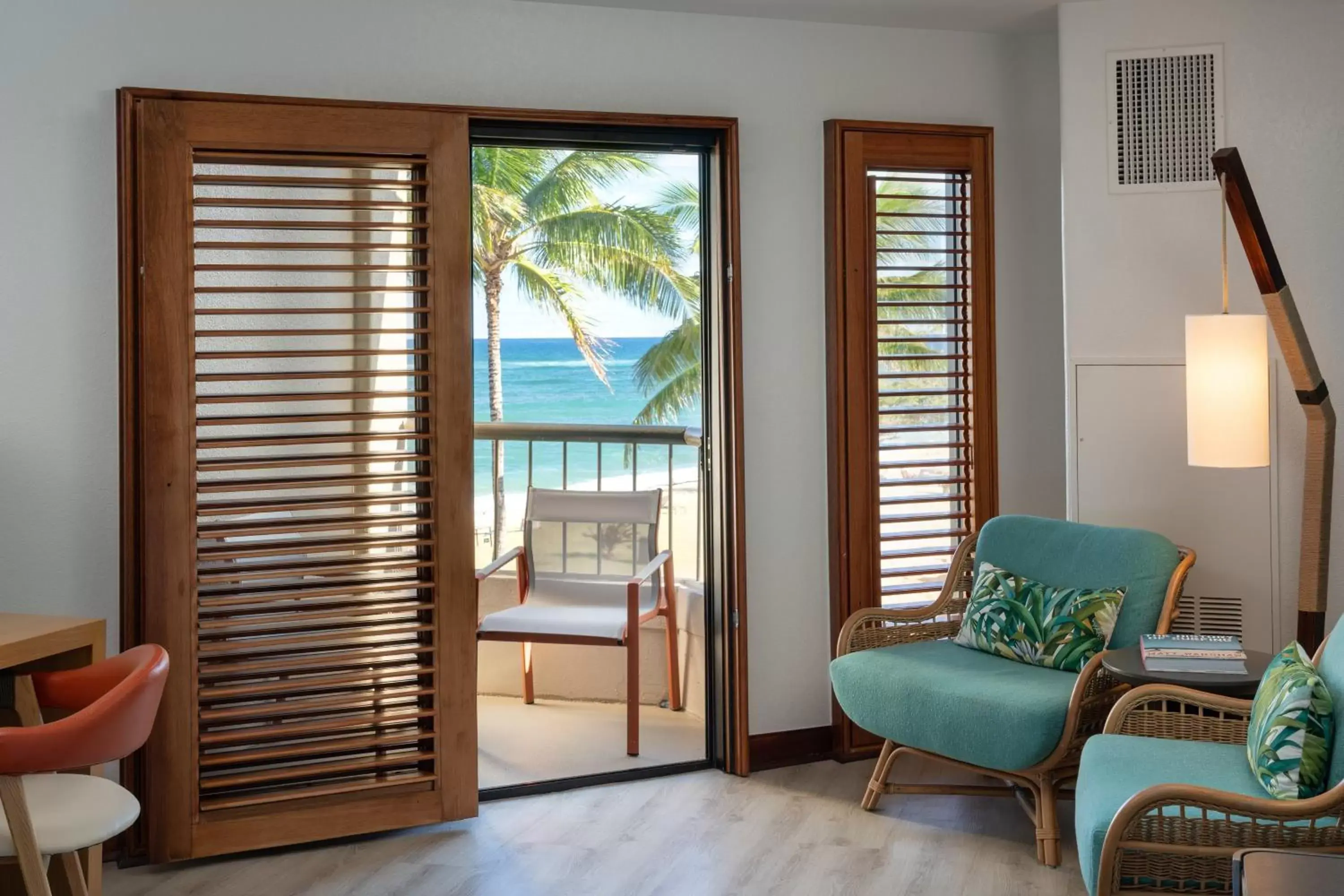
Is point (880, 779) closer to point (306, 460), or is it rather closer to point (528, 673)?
point (528, 673)

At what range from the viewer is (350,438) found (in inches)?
134

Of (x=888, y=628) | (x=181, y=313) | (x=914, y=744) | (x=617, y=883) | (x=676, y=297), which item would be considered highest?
(x=676, y=297)

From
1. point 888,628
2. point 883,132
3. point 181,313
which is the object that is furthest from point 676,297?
point 181,313

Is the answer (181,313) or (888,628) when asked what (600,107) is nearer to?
(181,313)

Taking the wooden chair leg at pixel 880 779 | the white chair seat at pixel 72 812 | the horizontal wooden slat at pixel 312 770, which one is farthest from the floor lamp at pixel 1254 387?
the white chair seat at pixel 72 812

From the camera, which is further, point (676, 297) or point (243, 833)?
point (676, 297)

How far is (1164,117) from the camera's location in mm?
3941

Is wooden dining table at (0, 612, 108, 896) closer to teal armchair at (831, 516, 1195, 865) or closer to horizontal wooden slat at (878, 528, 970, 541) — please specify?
teal armchair at (831, 516, 1195, 865)

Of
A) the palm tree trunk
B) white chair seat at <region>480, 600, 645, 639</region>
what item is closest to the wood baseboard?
white chair seat at <region>480, 600, 645, 639</region>

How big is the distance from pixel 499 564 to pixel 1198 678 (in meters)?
2.59

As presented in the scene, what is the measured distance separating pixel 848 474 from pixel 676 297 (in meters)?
3.65

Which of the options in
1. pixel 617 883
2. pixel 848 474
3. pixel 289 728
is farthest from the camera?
pixel 848 474

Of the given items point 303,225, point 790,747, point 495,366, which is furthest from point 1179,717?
point 495,366

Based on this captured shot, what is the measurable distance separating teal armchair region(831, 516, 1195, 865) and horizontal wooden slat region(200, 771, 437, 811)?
128 centimetres
